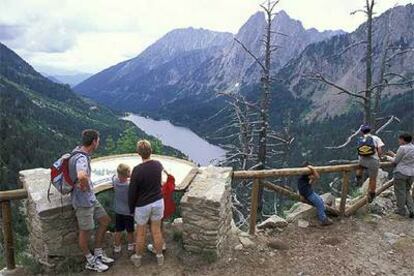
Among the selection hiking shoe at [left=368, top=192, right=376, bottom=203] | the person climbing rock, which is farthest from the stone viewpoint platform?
the person climbing rock

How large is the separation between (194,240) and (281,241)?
189cm

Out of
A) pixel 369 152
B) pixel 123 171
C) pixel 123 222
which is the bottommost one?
pixel 123 222

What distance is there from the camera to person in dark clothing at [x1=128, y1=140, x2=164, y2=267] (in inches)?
263

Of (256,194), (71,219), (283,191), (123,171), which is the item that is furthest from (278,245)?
(71,219)

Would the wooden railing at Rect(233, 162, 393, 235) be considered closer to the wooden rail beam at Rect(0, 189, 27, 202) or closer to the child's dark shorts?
the child's dark shorts

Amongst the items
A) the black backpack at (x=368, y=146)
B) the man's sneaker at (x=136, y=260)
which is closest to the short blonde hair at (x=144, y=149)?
the man's sneaker at (x=136, y=260)

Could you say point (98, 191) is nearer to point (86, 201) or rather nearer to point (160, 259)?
point (86, 201)

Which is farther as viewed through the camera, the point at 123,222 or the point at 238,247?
the point at 238,247

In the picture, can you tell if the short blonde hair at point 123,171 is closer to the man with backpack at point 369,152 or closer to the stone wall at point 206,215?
the stone wall at point 206,215

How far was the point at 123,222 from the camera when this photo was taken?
7301 mm

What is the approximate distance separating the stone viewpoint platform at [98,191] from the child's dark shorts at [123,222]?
1.74 ft

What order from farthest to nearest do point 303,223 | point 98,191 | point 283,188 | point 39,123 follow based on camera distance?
point 39,123 → point 303,223 → point 283,188 → point 98,191

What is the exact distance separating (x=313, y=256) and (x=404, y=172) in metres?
3.19

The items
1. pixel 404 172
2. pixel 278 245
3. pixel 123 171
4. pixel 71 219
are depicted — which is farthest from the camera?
pixel 404 172
